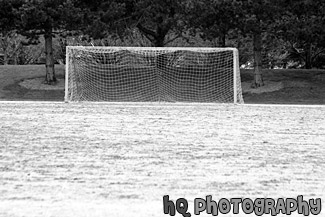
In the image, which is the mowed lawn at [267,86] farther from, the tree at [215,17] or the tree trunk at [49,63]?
the tree at [215,17]

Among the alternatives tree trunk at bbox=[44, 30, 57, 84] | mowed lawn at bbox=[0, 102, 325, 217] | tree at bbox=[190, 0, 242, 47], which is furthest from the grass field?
tree trunk at bbox=[44, 30, 57, 84]

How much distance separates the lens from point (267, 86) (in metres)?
21.6

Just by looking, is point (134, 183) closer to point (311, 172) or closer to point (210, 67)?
point (311, 172)

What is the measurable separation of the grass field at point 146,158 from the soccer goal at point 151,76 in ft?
17.1

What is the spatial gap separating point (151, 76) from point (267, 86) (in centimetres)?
530

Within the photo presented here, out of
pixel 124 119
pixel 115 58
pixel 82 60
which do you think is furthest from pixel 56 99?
pixel 124 119

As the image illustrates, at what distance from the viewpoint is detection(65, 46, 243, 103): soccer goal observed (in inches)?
701

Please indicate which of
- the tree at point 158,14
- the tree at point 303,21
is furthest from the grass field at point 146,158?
the tree at point 158,14

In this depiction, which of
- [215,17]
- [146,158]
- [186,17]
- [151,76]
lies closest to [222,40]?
[186,17]

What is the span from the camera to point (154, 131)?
29.7ft

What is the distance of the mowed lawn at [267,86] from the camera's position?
19844mm

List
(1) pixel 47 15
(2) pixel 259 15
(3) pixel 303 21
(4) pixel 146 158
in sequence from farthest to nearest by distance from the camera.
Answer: (2) pixel 259 15, (3) pixel 303 21, (1) pixel 47 15, (4) pixel 146 158

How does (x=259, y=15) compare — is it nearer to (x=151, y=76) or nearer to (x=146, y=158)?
(x=151, y=76)

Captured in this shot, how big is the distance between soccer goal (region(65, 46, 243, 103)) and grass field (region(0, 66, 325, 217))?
17.1 feet
